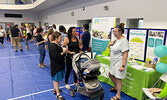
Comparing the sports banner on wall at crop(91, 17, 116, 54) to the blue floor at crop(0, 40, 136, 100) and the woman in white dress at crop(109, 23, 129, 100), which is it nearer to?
the blue floor at crop(0, 40, 136, 100)

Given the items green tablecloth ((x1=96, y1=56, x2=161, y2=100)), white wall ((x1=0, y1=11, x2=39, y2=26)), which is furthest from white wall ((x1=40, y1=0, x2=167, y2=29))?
white wall ((x1=0, y1=11, x2=39, y2=26))

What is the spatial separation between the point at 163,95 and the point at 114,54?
1.05m

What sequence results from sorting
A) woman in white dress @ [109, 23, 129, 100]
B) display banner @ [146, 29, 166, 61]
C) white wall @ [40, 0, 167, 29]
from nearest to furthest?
woman in white dress @ [109, 23, 129, 100] < display banner @ [146, 29, 166, 61] < white wall @ [40, 0, 167, 29]

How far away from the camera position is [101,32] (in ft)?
14.6

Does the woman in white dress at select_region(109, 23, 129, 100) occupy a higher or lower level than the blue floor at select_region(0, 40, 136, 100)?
higher

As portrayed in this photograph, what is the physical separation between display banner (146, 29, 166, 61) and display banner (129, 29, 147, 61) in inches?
4.4

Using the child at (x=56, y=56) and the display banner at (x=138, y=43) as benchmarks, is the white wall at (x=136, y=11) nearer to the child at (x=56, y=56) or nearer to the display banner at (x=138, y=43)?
the display banner at (x=138, y=43)

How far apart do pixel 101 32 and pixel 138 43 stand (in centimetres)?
160

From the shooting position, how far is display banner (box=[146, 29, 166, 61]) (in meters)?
2.67

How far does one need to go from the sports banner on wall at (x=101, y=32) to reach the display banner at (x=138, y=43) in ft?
3.12

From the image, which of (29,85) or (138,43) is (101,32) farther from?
(29,85)

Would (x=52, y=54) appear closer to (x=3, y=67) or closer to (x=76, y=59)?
(x=76, y=59)

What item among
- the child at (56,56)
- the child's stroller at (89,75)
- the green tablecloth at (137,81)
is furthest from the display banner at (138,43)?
the child at (56,56)

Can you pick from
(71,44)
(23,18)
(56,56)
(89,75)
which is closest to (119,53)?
(89,75)
